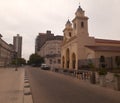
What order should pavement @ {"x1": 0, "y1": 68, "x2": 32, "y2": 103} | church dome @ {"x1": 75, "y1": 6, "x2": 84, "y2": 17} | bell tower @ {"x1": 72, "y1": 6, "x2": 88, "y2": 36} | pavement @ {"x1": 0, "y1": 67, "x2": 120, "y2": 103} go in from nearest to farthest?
pavement @ {"x1": 0, "y1": 68, "x2": 32, "y2": 103}, pavement @ {"x1": 0, "y1": 67, "x2": 120, "y2": 103}, bell tower @ {"x1": 72, "y1": 6, "x2": 88, "y2": 36}, church dome @ {"x1": 75, "y1": 6, "x2": 84, "y2": 17}

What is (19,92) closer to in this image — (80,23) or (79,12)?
(80,23)

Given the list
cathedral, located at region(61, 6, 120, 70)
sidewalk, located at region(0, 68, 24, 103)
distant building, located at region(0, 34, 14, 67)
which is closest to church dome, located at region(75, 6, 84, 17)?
cathedral, located at region(61, 6, 120, 70)

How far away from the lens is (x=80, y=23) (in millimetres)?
48219

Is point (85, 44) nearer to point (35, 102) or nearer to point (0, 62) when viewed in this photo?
point (35, 102)

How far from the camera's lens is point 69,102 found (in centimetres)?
969

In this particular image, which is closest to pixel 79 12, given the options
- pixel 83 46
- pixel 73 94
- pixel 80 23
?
pixel 80 23

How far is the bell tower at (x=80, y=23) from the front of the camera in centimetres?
4712

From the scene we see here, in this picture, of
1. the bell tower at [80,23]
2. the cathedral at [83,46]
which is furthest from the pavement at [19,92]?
the bell tower at [80,23]

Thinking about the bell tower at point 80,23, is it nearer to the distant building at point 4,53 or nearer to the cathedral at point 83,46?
the cathedral at point 83,46

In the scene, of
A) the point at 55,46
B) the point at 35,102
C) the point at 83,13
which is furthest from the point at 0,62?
the point at 35,102

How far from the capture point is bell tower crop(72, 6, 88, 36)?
155ft

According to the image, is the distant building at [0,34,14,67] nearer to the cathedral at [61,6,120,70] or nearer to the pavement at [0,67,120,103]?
the cathedral at [61,6,120,70]

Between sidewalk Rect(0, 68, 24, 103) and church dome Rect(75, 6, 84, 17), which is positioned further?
church dome Rect(75, 6, 84, 17)

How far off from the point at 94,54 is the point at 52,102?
33.5 meters
